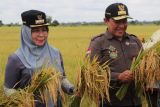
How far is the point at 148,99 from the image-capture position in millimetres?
5379

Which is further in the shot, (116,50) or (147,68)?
(116,50)

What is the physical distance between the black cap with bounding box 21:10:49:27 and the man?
24.4 inches

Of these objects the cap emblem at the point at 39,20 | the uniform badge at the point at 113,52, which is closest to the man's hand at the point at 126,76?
the uniform badge at the point at 113,52

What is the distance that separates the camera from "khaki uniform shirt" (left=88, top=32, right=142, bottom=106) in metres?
5.23

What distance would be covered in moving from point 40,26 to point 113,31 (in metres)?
0.83

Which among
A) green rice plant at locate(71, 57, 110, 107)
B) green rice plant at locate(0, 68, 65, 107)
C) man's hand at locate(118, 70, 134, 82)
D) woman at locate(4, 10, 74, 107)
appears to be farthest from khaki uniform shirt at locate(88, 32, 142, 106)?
green rice plant at locate(0, 68, 65, 107)

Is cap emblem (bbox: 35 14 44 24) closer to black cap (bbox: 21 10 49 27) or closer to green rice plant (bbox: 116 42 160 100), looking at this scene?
black cap (bbox: 21 10 49 27)

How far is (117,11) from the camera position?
5.30m

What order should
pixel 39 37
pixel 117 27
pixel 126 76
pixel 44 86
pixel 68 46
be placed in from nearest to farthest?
pixel 44 86, pixel 39 37, pixel 126 76, pixel 117 27, pixel 68 46

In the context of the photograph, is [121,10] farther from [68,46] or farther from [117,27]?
[68,46]

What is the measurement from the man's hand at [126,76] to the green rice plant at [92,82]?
14 centimetres

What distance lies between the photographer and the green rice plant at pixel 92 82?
4.88 metres

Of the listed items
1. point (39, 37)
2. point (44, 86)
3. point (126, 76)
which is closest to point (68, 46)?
point (126, 76)

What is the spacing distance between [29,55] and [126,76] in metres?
0.98
